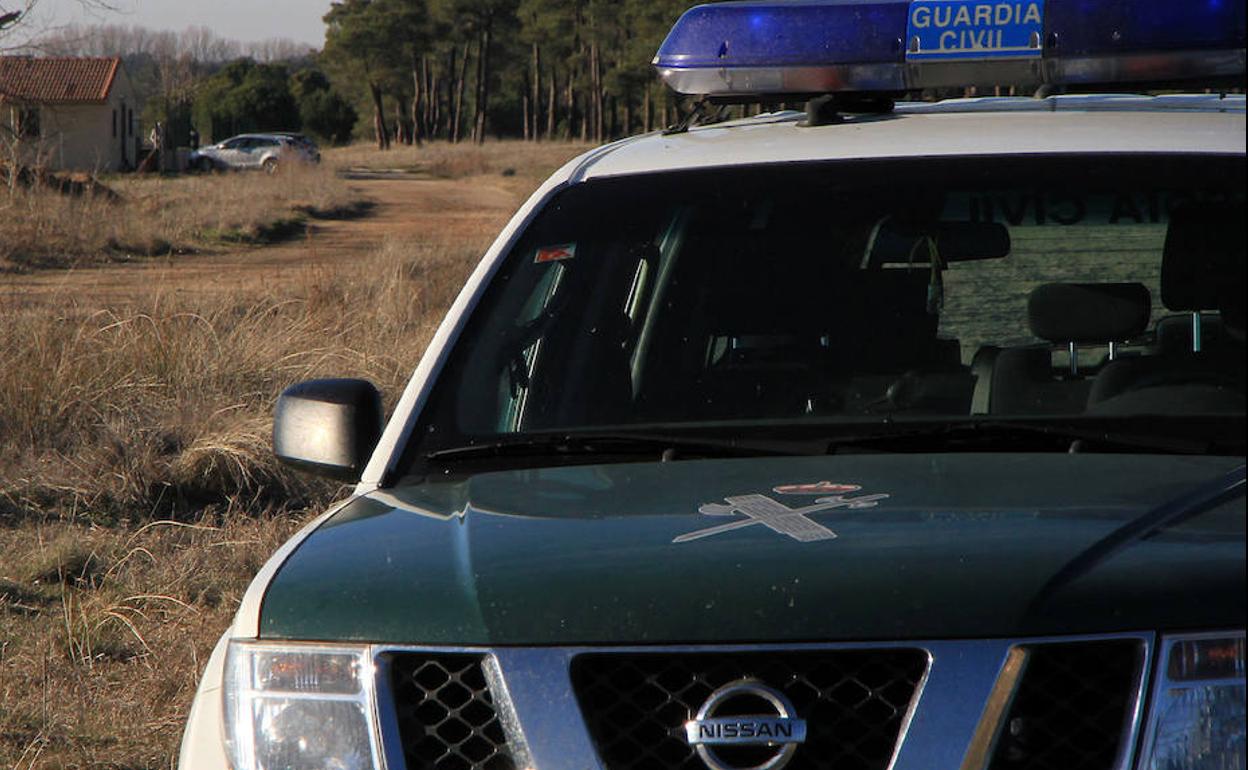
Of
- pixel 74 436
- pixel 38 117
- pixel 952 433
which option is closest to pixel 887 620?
pixel 952 433

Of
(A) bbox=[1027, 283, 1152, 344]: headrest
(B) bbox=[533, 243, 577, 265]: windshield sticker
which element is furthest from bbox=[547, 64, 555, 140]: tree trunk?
(A) bbox=[1027, 283, 1152, 344]: headrest

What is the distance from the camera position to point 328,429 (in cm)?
300

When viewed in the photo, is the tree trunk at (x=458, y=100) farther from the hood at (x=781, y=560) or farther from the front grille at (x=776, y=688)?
the front grille at (x=776, y=688)

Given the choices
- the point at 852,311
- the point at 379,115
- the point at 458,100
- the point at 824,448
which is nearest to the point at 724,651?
the point at 824,448

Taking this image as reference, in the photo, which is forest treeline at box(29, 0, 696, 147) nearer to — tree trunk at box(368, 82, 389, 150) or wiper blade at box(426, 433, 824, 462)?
tree trunk at box(368, 82, 389, 150)

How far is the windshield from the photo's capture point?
303cm

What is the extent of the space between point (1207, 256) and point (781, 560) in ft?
4.80

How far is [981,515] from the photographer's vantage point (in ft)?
7.57

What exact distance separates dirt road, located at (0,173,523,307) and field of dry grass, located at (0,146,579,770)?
89cm

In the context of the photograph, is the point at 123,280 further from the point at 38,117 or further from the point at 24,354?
the point at 24,354

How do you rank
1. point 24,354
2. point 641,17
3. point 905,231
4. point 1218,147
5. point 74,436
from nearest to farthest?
point 1218,147, point 905,231, point 74,436, point 24,354, point 641,17

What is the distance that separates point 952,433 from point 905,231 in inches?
26.1

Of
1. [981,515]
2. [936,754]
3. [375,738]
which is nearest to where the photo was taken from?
[936,754]

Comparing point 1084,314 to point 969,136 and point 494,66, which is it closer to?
point 969,136
